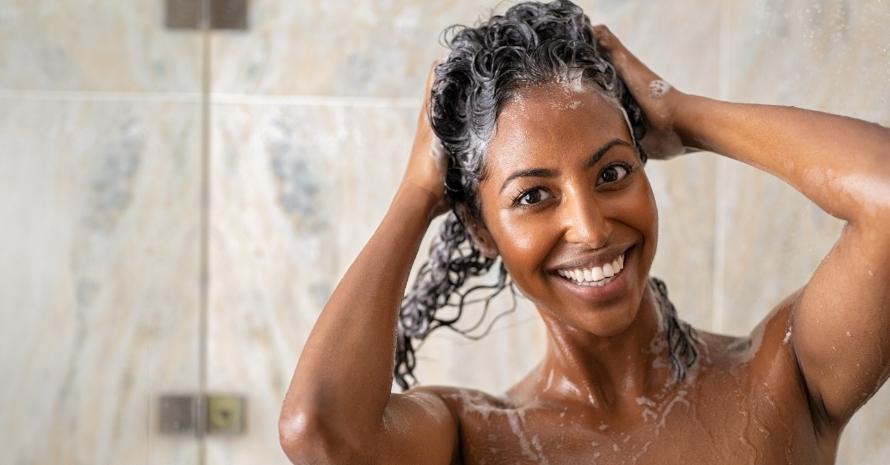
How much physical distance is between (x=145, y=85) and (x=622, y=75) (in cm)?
98

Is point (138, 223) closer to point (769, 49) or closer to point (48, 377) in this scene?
point (48, 377)

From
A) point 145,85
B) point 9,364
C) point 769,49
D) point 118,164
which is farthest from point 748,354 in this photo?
point 145,85

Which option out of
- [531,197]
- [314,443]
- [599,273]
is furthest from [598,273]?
[314,443]

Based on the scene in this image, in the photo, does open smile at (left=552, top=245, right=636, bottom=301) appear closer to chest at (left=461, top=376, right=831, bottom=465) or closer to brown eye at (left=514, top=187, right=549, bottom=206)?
brown eye at (left=514, top=187, right=549, bottom=206)

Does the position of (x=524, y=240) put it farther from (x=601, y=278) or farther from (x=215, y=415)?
(x=215, y=415)

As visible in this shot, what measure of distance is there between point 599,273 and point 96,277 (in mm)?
801

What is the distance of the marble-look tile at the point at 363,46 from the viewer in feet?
7.09

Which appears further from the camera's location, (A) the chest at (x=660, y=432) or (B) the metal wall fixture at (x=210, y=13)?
(B) the metal wall fixture at (x=210, y=13)

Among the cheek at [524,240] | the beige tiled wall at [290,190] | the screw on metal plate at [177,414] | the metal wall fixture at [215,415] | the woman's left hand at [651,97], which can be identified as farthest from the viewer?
the metal wall fixture at [215,415]

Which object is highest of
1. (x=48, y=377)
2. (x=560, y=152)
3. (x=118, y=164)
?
(x=560, y=152)

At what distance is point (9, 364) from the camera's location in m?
1.24

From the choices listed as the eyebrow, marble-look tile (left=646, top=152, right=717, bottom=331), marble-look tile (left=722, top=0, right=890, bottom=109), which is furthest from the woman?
marble-look tile (left=646, top=152, right=717, bottom=331)

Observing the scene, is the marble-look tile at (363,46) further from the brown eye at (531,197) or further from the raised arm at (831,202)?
the brown eye at (531,197)

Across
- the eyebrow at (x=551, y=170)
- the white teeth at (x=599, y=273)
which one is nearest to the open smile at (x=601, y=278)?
the white teeth at (x=599, y=273)
